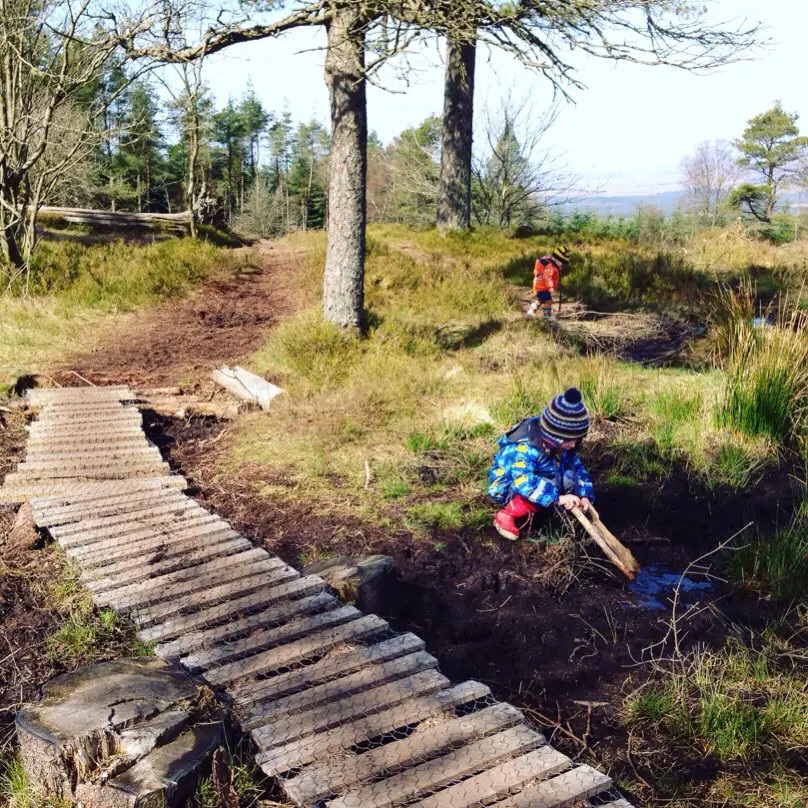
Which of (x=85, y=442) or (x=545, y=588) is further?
(x=85, y=442)

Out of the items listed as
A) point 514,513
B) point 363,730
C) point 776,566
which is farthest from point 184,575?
point 776,566

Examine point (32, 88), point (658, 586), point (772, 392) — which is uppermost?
point (32, 88)

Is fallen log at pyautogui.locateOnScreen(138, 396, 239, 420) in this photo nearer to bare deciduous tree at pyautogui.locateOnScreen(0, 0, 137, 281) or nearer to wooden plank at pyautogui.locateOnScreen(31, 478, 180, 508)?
wooden plank at pyautogui.locateOnScreen(31, 478, 180, 508)

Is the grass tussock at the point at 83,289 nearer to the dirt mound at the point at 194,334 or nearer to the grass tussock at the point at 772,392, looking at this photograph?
the dirt mound at the point at 194,334

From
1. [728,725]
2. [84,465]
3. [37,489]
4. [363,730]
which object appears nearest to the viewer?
[363,730]

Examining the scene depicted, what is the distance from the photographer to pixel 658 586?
413cm

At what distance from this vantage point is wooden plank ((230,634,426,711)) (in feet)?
9.04

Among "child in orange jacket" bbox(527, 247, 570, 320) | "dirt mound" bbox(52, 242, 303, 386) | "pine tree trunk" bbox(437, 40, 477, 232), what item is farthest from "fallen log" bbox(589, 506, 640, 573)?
Result: "pine tree trunk" bbox(437, 40, 477, 232)

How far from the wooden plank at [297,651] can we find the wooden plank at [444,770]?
2.67 feet

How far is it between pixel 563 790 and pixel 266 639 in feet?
4.68

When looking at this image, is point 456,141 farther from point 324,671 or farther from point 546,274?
point 324,671

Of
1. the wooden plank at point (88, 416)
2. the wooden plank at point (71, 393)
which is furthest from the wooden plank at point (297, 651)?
the wooden plank at point (71, 393)

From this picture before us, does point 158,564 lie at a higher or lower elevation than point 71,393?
lower

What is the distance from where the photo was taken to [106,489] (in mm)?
4926
